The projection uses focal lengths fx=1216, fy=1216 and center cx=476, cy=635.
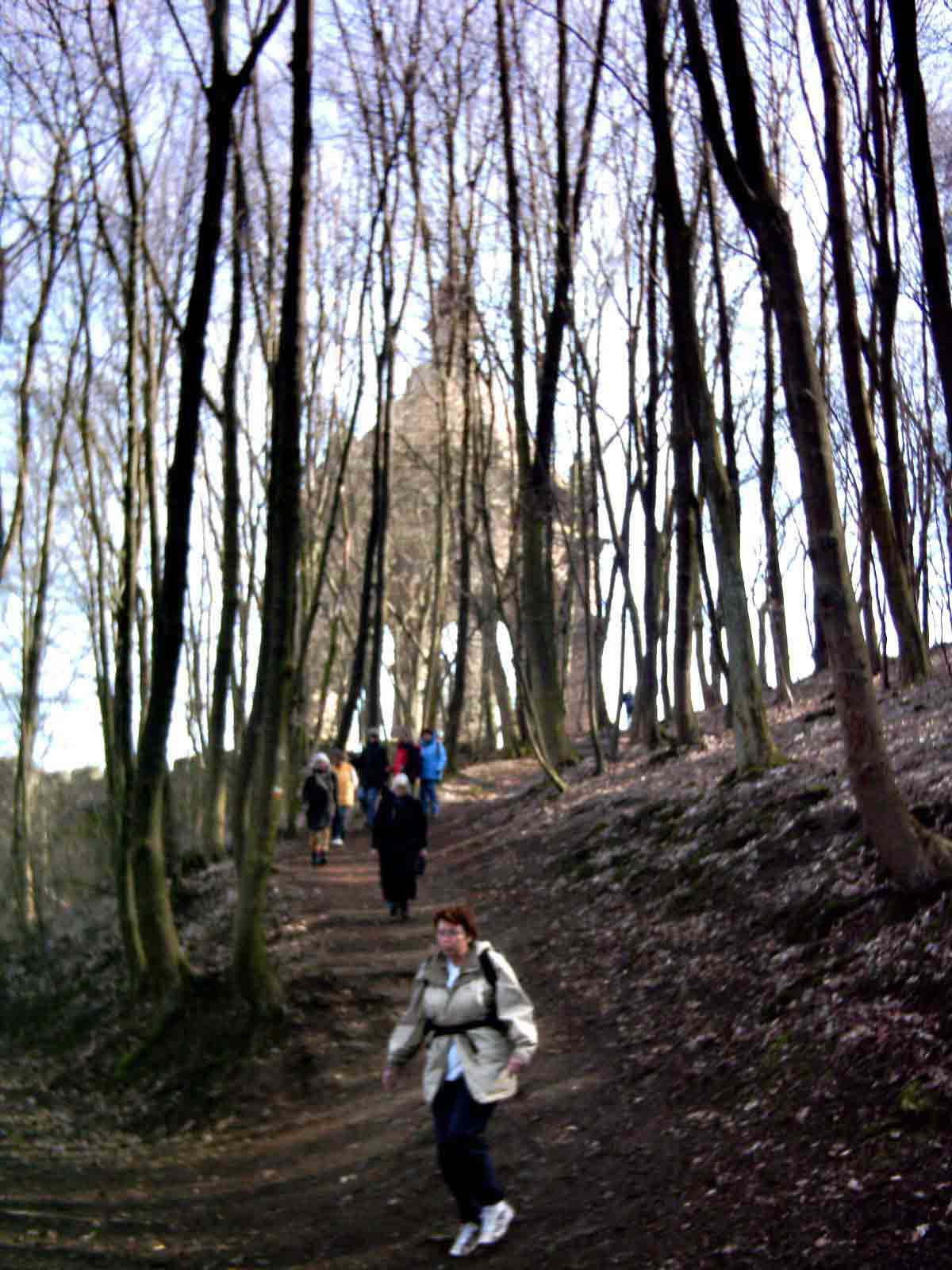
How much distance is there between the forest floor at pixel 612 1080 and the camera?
5.32 meters

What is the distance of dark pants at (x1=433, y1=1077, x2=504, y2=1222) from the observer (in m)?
5.58

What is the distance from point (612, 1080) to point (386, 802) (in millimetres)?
5870

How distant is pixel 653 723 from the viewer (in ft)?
68.1

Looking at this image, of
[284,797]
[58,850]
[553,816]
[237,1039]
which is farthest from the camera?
[58,850]

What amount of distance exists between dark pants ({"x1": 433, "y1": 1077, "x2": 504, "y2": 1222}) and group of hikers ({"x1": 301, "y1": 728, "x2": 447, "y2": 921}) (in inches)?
289

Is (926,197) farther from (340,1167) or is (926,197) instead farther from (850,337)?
(340,1167)

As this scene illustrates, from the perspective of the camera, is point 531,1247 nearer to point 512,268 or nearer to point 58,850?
point 512,268

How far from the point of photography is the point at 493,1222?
5668 mm

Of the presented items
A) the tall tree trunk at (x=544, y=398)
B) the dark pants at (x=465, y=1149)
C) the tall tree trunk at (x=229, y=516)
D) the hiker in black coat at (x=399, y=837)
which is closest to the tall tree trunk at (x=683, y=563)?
the tall tree trunk at (x=544, y=398)

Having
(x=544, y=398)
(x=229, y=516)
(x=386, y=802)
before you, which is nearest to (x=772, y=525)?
(x=544, y=398)

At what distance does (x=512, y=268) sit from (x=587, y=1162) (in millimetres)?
16006

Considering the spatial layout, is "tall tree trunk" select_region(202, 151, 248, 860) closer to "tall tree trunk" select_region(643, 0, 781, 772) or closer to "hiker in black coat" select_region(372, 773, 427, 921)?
"hiker in black coat" select_region(372, 773, 427, 921)

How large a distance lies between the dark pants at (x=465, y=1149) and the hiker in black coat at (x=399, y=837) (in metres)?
7.32

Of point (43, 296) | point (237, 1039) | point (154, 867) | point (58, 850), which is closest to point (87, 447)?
point (43, 296)
